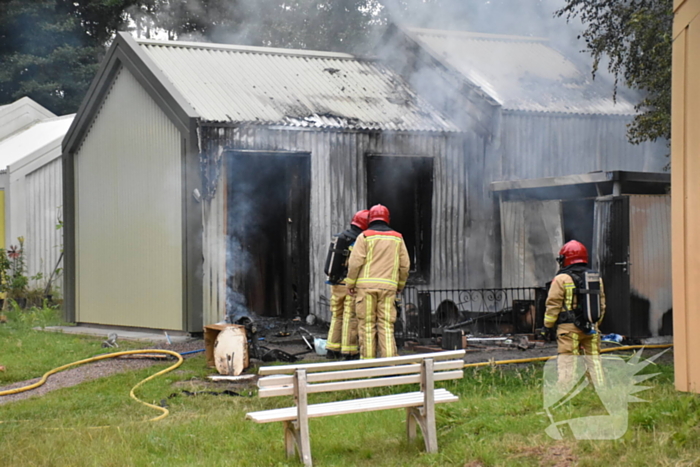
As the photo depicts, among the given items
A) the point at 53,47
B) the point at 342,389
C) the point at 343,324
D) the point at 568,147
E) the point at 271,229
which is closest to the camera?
the point at 342,389

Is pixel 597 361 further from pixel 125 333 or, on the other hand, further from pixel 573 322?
pixel 125 333

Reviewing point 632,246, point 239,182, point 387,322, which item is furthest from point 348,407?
point 239,182

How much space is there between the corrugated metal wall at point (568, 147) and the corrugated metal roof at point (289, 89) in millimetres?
1350

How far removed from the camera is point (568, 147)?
15867mm

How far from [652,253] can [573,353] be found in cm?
468

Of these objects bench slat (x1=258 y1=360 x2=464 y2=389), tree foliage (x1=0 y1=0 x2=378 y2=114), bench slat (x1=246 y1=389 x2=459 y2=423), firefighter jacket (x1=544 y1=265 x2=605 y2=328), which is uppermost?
tree foliage (x1=0 y1=0 x2=378 y2=114)

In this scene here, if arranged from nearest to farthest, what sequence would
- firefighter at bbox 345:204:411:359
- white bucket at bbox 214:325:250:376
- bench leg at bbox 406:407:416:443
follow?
1. bench leg at bbox 406:407:416:443
2. firefighter at bbox 345:204:411:359
3. white bucket at bbox 214:325:250:376

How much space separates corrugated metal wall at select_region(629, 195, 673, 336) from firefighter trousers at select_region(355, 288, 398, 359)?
426 centimetres

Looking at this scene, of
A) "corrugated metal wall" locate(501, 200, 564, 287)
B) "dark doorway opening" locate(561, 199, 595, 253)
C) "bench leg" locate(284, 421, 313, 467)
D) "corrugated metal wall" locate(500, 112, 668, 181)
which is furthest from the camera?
"corrugated metal wall" locate(500, 112, 668, 181)

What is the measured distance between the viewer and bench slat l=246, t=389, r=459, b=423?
5770 mm

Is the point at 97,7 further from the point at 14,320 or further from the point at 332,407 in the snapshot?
the point at 332,407

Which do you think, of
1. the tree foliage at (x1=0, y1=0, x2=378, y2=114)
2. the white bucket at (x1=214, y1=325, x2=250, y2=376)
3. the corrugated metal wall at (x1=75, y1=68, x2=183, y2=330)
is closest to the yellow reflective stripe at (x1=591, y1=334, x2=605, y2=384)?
the white bucket at (x1=214, y1=325, x2=250, y2=376)

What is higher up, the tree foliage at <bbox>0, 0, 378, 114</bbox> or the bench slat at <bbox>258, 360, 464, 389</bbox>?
the tree foliage at <bbox>0, 0, 378, 114</bbox>

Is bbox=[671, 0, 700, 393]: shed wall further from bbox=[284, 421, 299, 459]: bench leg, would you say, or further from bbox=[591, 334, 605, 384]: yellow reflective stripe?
bbox=[284, 421, 299, 459]: bench leg
